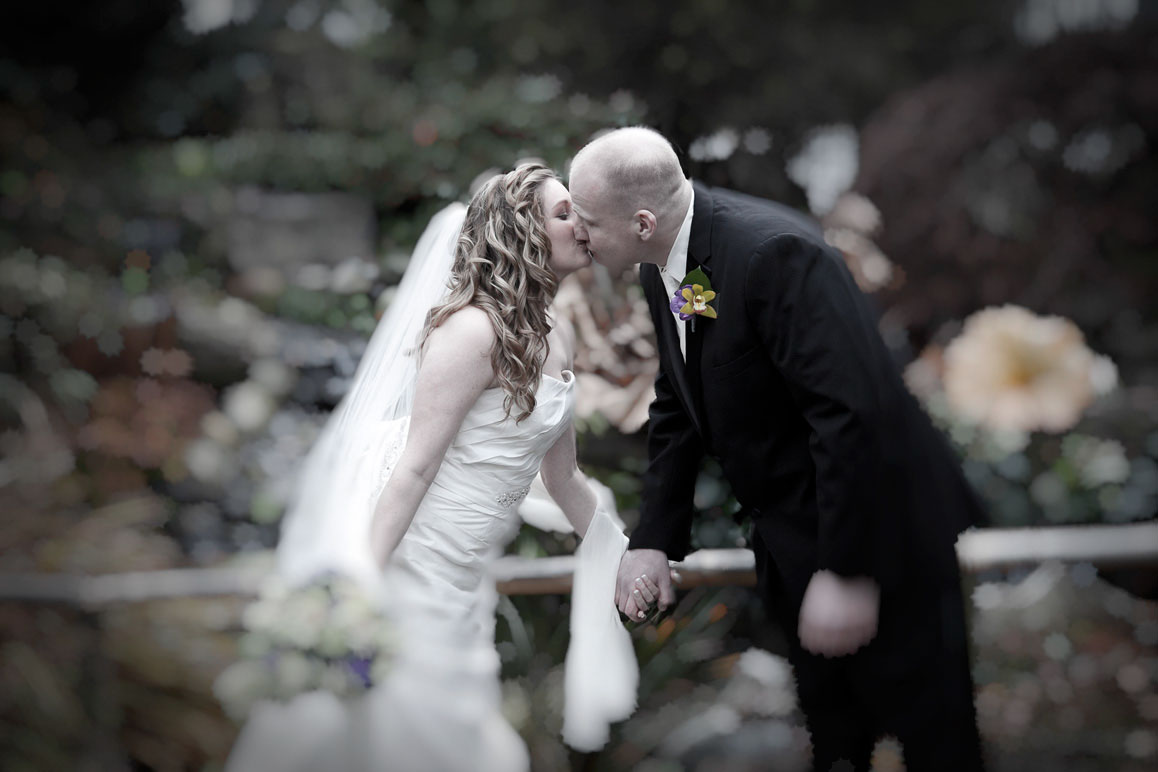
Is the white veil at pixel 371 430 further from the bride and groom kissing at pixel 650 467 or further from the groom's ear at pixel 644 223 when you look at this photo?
the groom's ear at pixel 644 223

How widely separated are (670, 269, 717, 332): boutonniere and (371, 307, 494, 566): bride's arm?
47cm

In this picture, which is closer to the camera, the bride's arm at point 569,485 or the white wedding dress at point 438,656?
the white wedding dress at point 438,656

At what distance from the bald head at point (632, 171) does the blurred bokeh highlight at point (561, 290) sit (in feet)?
5.01

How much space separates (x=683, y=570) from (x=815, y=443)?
1.25 meters

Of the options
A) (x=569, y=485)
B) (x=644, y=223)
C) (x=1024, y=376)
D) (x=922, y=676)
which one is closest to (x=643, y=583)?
(x=569, y=485)

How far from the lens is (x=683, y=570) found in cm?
272

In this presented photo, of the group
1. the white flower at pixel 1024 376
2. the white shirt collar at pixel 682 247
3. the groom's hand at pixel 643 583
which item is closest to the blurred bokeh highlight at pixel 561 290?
the white flower at pixel 1024 376

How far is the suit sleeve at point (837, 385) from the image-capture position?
1529 millimetres

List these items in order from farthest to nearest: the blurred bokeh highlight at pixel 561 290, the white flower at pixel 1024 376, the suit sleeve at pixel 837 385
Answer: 1. the white flower at pixel 1024 376
2. the blurred bokeh highlight at pixel 561 290
3. the suit sleeve at pixel 837 385

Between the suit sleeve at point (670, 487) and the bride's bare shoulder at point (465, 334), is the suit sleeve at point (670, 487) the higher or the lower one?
the lower one

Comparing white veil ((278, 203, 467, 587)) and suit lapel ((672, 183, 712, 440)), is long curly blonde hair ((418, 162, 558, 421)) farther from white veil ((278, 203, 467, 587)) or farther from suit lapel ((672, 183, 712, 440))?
suit lapel ((672, 183, 712, 440))

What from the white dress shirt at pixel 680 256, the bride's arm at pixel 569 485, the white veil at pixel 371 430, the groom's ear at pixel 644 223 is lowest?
the bride's arm at pixel 569 485

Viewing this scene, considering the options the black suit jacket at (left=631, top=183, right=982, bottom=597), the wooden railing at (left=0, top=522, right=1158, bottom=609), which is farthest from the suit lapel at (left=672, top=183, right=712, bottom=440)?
the wooden railing at (left=0, top=522, right=1158, bottom=609)

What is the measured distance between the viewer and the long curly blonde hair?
78.0 inches
